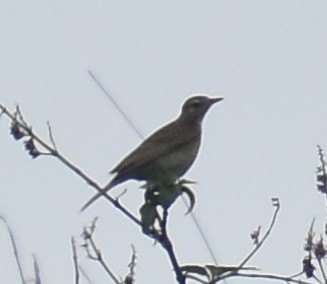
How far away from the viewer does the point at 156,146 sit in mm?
6043

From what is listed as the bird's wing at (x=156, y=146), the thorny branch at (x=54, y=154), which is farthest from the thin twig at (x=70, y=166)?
the bird's wing at (x=156, y=146)

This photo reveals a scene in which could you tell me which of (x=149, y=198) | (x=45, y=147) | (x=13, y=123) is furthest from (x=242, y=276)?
(x=13, y=123)

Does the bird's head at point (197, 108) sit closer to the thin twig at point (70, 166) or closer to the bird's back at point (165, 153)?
the bird's back at point (165, 153)

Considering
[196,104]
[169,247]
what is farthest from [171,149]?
[169,247]

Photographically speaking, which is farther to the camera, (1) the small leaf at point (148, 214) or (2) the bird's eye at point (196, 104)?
(2) the bird's eye at point (196, 104)

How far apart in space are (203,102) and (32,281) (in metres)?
3.92

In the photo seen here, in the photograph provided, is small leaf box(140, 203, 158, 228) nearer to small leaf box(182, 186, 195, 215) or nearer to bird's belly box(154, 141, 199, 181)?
small leaf box(182, 186, 195, 215)

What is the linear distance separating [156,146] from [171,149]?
0.11 metres

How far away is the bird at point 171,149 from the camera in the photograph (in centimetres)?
529

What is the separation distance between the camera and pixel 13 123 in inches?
136

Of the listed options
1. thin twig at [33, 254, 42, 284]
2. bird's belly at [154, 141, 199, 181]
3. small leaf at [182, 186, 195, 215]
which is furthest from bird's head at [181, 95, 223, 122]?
thin twig at [33, 254, 42, 284]

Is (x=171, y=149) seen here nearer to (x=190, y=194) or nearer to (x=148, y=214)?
(x=190, y=194)

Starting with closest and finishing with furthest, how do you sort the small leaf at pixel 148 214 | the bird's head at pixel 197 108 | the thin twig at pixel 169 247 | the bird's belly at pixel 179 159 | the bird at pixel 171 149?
the thin twig at pixel 169 247, the small leaf at pixel 148 214, the bird at pixel 171 149, the bird's belly at pixel 179 159, the bird's head at pixel 197 108

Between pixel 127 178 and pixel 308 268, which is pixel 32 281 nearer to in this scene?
pixel 308 268
